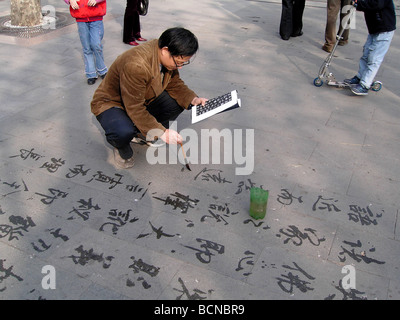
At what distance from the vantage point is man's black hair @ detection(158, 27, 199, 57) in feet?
8.28

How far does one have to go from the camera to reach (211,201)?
2832 mm

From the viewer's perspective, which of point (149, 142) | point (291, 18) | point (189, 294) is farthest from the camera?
point (291, 18)

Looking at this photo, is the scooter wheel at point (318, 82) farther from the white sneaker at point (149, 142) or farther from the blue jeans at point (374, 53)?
the white sneaker at point (149, 142)

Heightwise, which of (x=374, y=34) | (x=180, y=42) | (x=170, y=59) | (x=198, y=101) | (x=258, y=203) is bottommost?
(x=258, y=203)

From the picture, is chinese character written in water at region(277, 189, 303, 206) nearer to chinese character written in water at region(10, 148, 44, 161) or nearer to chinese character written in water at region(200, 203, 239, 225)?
chinese character written in water at region(200, 203, 239, 225)

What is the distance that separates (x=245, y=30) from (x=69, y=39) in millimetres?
3132

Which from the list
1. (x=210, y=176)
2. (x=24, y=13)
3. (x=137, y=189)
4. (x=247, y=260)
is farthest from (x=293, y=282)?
(x=24, y=13)

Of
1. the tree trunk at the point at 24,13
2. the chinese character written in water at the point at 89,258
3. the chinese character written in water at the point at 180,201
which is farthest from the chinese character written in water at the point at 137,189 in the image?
the tree trunk at the point at 24,13

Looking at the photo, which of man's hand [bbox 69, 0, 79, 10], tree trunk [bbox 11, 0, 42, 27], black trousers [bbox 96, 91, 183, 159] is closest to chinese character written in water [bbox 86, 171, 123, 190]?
black trousers [bbox 96, 91, 183, 159]

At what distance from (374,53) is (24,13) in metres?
5.58

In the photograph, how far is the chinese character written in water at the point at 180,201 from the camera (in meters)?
2.77

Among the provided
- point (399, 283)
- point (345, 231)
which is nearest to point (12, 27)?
point (345, 231)

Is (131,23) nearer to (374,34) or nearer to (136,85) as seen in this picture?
(374,34)

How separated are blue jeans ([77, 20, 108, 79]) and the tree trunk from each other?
269cm
